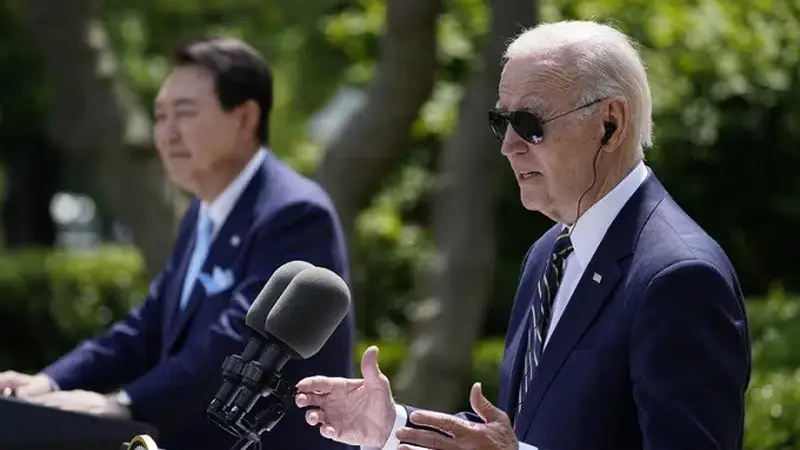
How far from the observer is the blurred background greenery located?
746 cm

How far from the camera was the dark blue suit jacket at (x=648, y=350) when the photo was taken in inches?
115

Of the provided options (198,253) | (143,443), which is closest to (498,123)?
(143,443)

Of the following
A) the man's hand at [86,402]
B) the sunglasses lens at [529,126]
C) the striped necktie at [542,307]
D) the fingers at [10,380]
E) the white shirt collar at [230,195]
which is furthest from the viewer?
the white shirt collar at [230,195]

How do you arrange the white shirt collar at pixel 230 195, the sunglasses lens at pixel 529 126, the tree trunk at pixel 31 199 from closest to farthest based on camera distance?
the sunglasses lens at pixel 529 126
the white shirt collar at pixel 230 195
the tree trunk at pixel 31 199

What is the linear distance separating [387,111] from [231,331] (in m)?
3.33

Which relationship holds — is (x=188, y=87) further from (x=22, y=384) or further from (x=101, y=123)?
(x=101, y=123)

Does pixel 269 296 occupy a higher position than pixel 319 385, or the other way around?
pixel 269 296

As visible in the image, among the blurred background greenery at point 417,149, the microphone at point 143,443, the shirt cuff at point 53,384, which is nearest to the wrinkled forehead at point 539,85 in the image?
the microphone at point 143,443

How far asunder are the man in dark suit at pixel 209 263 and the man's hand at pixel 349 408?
104cm

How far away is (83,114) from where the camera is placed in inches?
340

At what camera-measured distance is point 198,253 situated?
484 centimetres

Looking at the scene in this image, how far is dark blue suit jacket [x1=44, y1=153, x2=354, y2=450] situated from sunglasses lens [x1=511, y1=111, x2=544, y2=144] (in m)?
1.23

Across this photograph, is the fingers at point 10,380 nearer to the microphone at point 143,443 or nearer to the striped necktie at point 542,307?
the microphone at point 143,443

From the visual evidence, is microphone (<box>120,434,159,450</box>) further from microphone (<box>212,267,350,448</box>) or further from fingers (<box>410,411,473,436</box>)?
fingers (<box>410,411,473,436</box>)
